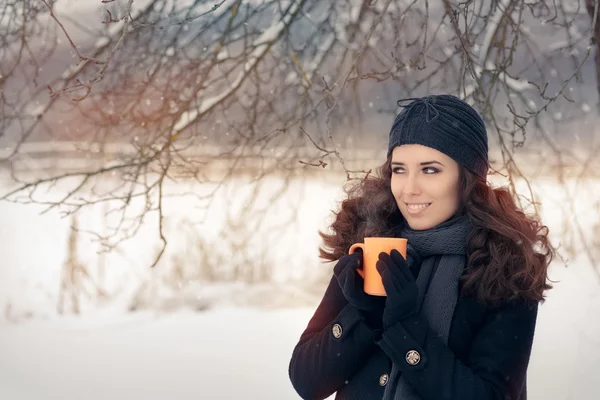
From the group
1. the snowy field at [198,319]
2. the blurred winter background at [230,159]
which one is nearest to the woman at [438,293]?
the blurred winter background at [230,159]

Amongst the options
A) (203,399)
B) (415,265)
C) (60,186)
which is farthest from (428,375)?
(60,186)

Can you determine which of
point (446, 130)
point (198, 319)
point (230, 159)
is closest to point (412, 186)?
point (446, 130)

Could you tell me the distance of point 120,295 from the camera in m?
4.65

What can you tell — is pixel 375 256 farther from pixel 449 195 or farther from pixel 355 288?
pixel 449 195

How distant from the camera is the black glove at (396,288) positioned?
1471 mm

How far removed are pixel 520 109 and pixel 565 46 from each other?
16.3 inches

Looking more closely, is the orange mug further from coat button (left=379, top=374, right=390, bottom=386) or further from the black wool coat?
coat button (left=379, top=374, right=390, bottom=386)

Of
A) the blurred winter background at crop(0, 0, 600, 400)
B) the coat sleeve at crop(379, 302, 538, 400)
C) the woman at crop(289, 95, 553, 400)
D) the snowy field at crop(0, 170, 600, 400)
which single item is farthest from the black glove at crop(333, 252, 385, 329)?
the snowy field at crop(0, 170, 600, 400)

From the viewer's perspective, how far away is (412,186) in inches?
65.7

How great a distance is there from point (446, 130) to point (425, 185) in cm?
14

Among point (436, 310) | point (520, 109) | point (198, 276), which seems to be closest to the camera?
point (436, 310)

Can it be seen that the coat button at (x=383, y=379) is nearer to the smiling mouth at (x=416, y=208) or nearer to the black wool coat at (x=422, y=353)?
the black wool coat at (x=422, y=353)

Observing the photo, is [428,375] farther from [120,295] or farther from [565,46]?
[120,295]

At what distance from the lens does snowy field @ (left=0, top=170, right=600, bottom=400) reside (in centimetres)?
409
